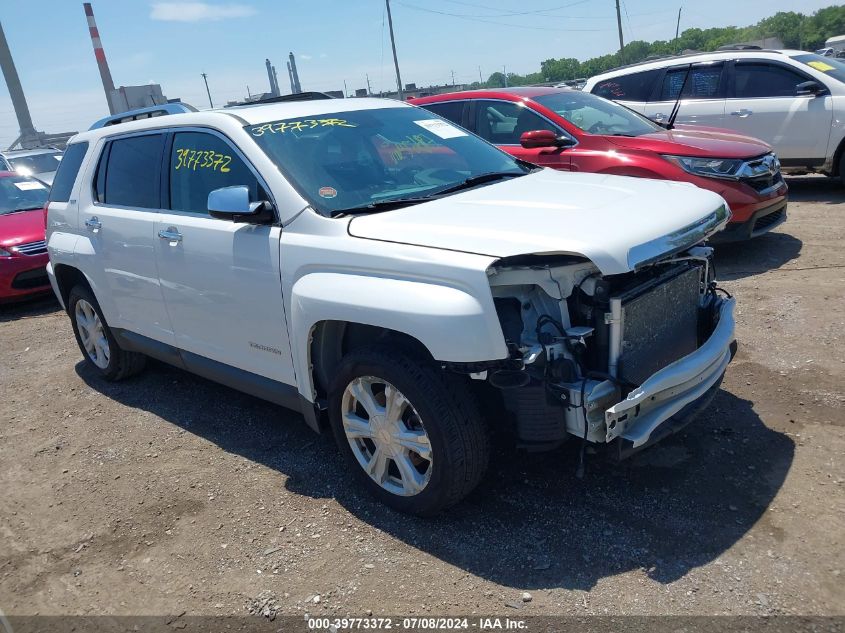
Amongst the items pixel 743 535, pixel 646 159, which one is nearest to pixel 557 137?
pixel 646 159

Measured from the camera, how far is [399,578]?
9.43 ft

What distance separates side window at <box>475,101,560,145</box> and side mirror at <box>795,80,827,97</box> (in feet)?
13.3

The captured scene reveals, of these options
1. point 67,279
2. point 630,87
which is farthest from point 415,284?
point 630,87

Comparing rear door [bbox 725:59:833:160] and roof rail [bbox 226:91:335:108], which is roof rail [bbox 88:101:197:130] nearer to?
roof rail [bbox 226:91:335:108]

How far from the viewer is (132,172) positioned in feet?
15.1

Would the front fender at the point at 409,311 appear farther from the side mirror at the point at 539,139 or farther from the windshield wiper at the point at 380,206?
the side mirror at the point at 539,139

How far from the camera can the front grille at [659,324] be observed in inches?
114

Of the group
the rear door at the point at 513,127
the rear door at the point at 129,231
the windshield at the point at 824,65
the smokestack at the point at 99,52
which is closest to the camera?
the rear door at the point at 129,231

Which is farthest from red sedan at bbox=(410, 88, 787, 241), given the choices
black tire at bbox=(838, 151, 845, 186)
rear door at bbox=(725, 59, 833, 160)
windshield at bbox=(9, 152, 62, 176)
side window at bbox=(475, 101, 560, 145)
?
windshield at bbox=(9, 152, 62, 176)

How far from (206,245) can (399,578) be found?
208 centimetres

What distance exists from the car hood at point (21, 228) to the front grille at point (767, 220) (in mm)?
8147

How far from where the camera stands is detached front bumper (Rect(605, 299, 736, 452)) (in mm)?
2768

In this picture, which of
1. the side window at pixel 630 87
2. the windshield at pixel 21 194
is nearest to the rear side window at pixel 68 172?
Result: the windshield at pixel 21 194

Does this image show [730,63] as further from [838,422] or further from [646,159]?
[838,422]
